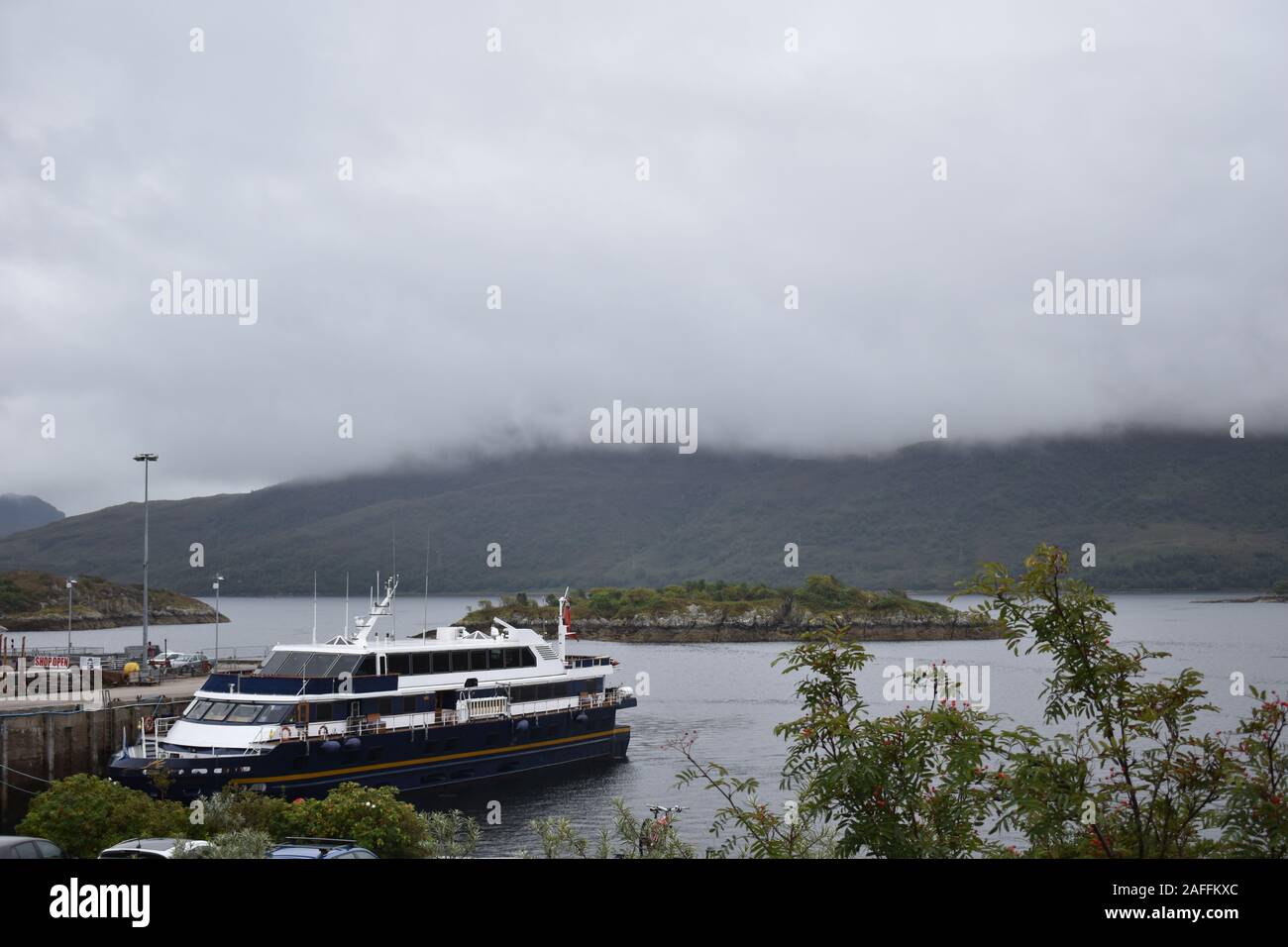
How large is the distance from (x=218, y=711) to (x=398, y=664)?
7.93 meters

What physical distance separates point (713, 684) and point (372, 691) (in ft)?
213

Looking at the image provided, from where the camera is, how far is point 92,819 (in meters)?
26.4

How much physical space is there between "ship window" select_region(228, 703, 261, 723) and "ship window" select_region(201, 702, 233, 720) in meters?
0.24

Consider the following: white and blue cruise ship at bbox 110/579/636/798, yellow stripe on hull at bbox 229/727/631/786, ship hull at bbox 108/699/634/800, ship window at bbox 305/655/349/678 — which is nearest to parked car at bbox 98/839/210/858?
yellow stripe on hull at bbox 229/727/631/786

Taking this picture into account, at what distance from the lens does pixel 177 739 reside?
138 feet

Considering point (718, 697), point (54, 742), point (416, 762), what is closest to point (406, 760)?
point (416, 762)

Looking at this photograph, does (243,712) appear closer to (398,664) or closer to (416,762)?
(398,664)

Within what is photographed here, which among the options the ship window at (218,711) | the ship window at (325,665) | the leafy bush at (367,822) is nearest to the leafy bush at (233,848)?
the leafy bush at (367,822)

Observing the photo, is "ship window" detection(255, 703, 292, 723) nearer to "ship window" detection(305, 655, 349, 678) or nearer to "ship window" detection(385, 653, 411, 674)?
"ship window" detection(305, 655, 349, 678)

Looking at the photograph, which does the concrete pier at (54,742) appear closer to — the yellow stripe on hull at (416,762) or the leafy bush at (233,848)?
the yellow stripe on hull at (416,762)

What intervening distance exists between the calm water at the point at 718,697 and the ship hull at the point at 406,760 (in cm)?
114

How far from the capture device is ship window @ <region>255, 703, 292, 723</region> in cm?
4294
